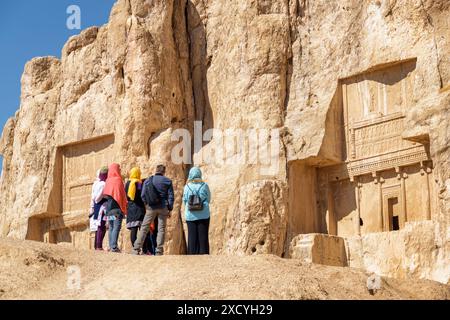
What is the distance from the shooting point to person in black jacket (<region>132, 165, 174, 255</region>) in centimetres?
1825

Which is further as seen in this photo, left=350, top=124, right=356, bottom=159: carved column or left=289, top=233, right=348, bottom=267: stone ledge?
left=350, top=124, right=356, bottom=159: carved column

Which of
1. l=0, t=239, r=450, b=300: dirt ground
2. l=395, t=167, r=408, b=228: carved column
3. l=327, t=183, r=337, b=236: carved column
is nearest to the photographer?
l=0, t=239, r=450, b=300: dirt ground

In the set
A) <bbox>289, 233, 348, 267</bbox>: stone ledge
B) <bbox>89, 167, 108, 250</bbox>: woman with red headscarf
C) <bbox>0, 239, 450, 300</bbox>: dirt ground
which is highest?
<bbox>89, 167, 108, 250</bbox>: woman with red headscarf

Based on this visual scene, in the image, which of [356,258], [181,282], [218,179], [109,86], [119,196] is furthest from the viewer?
[109,86]

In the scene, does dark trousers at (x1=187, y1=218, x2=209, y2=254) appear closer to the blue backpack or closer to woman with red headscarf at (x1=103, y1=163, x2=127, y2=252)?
the blue backpack

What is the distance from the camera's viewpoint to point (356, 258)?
23.9 metres

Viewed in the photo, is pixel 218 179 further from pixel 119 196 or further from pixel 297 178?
pixel 119 196

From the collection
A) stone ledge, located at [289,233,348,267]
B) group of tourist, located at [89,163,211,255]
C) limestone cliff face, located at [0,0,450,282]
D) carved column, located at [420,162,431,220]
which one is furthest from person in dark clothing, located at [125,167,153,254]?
carved column, located at [420,162,431,220]

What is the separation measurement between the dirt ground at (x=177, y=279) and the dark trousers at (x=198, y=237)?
68.7 inches

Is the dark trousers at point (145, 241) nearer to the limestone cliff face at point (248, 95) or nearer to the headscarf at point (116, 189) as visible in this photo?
the headscarf at point (116, 189)

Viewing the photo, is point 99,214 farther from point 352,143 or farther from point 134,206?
point 352,143

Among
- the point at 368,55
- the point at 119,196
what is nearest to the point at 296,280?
the point at 119,196

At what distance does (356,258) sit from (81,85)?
11.1m

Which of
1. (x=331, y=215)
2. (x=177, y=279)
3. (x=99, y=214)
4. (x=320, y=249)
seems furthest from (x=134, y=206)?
(x=331, y=215)
